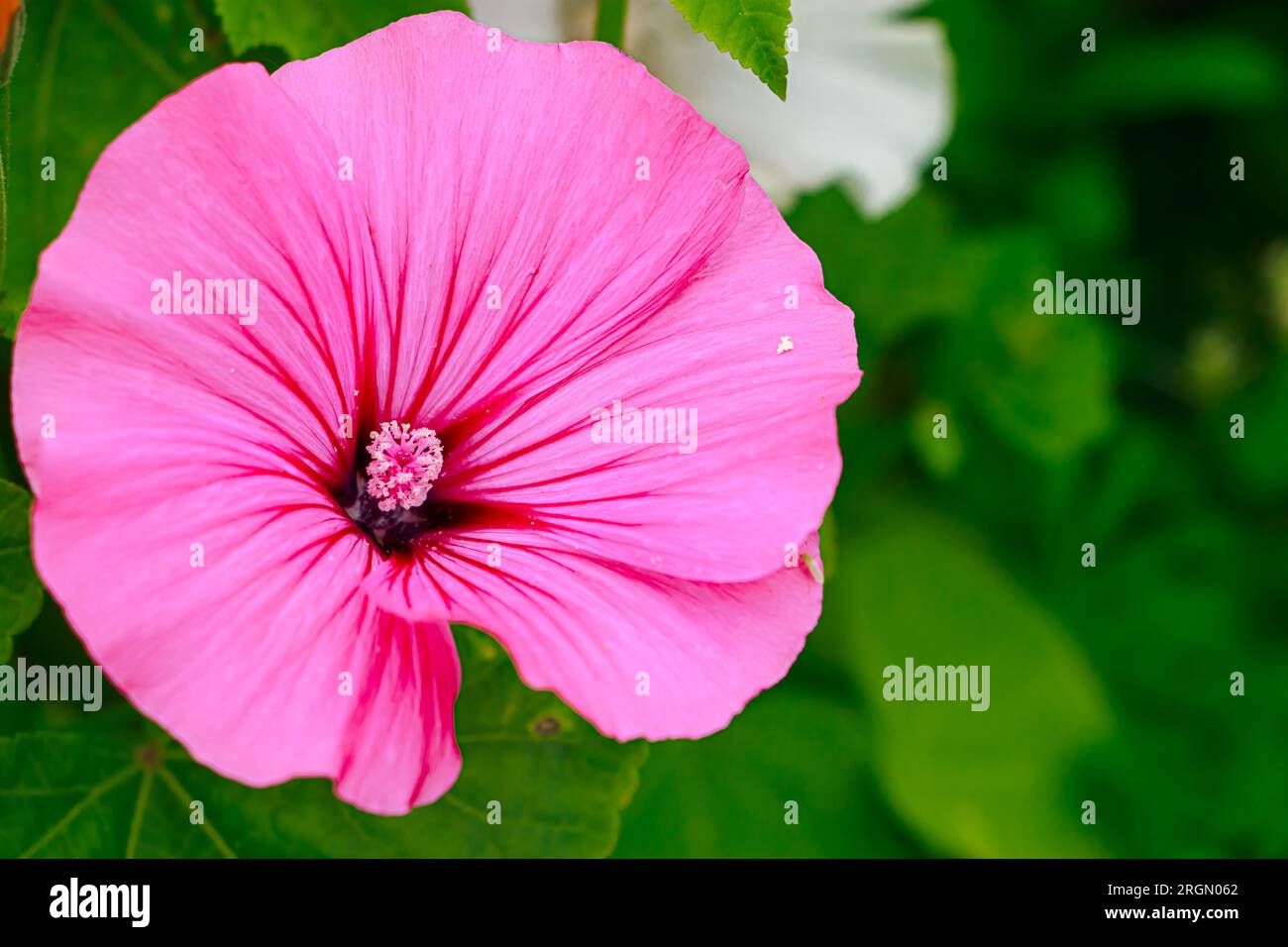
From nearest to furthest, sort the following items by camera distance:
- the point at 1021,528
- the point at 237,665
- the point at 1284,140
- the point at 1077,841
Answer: the point at 237,665, the point at 1077,841, the point at 1021,528, the point at 1284,140

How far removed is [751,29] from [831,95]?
0.45 meters

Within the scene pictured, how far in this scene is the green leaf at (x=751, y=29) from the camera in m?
0.38

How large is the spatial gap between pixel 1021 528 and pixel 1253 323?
38 cm

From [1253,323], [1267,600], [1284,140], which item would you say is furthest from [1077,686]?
[1284,140]

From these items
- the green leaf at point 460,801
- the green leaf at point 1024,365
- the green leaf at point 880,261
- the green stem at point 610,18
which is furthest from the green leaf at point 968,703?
the green stem at point 610,18

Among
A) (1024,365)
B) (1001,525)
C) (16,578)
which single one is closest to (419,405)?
(16,578)

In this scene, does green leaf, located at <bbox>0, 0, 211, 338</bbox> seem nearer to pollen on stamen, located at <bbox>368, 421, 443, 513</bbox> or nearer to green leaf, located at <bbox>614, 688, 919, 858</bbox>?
pollen on stamen, located at <bbox>368, 421, 443, 513</bbox>

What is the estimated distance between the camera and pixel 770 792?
86 centimetres

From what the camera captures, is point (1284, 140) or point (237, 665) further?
point (1284, 140)

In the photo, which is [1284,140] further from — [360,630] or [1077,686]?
[360,630]

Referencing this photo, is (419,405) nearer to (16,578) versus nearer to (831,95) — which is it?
(16,578)

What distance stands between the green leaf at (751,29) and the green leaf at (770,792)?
0.50 metres

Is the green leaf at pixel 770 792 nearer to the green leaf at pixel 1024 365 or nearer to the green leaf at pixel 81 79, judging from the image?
the green leaf at pixel 1024 365

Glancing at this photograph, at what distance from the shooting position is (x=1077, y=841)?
92cm
